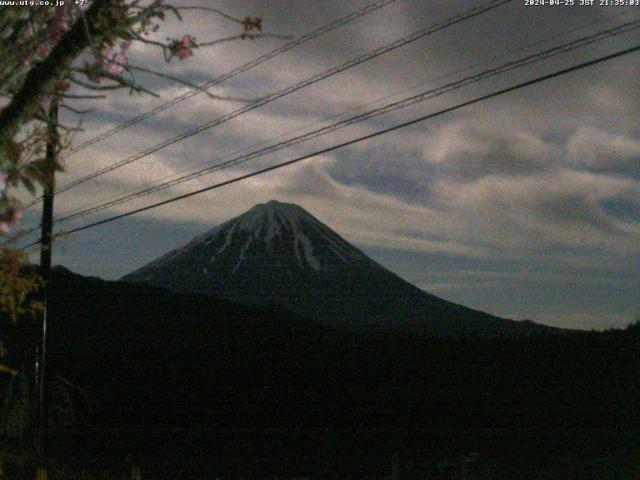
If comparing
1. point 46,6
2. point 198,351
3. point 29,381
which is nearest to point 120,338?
point 198,351

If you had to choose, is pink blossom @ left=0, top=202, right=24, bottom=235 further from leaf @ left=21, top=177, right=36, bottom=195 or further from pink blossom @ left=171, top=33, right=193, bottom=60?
pink blossom @ left=171, top=33, right=193, bottom=60

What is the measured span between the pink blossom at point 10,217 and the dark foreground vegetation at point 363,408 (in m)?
18.5

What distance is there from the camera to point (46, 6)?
419 centimetres

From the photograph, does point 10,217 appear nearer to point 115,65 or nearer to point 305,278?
point 115,65

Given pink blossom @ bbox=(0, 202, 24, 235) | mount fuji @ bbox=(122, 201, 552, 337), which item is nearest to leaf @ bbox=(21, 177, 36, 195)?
pink blossom @ bbox=(0, 202, 24, 235)

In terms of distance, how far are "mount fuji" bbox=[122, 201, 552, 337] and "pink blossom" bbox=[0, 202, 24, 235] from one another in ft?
403

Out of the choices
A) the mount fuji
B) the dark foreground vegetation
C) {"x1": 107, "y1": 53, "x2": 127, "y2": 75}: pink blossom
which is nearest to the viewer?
{"x1": 107, "y1": 53, "x2": 127, "y2": 75}: pink blossom

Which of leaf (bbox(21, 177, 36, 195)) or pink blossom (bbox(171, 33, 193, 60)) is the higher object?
pink blossom (bbox(171, 33, 193, 60))

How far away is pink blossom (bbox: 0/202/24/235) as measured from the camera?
3.45m

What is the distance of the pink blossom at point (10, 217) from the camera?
345cm

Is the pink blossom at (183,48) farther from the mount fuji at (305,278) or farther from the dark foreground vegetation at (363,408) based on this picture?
the mount fuji at (305,278)

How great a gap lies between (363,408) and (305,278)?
130 meters

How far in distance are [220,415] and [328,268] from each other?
131879 millimetres

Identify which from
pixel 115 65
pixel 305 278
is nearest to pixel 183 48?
pixel 115 65
